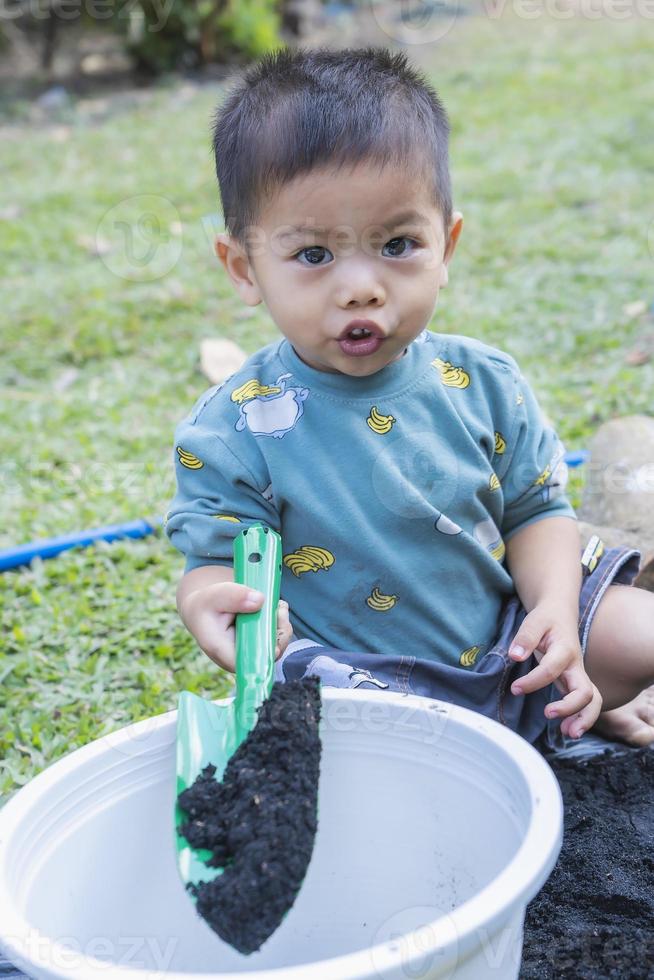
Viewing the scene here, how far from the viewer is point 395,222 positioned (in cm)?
137

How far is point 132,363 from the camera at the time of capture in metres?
3.33

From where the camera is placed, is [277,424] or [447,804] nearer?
[447,804]

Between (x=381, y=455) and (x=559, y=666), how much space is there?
1.23ft

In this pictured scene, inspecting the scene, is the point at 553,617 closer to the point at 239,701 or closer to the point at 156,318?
the point at 239,701

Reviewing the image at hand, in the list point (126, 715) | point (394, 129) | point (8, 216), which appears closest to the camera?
point (394, 129)

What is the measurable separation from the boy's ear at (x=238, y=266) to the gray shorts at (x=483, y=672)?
1.62 ft

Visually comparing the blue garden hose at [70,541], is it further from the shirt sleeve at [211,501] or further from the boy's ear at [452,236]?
the boy's ear at [452,236]

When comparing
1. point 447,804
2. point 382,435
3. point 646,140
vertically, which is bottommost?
point 646,140

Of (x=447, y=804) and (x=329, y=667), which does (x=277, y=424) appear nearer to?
(x=329, y=667)

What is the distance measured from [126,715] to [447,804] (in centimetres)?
82

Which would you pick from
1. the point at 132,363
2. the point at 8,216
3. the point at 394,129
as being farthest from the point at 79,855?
the point at 8,216

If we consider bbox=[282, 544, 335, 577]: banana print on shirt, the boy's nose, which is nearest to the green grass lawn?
bbox=[282, 544, 335, 577]: banana print on shirt

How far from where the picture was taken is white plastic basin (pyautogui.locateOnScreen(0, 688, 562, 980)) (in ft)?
3.20

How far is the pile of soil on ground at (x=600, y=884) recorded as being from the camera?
122 centimetres
